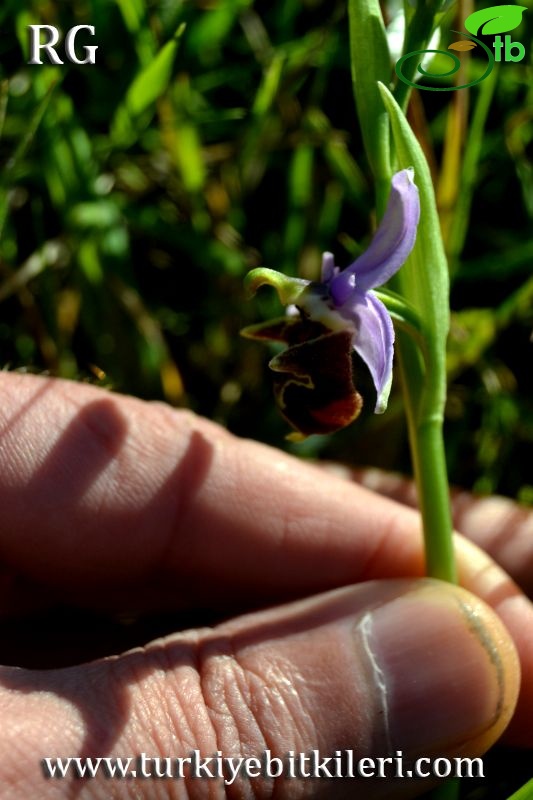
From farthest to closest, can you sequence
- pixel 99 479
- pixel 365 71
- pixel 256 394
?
1. pixel 256 394
2. pixel 99 479
3. pixel 365 71

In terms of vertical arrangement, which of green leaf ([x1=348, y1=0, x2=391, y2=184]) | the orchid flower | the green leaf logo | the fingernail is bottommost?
the fingernail

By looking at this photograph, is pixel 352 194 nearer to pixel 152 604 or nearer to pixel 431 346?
pixel 431 346

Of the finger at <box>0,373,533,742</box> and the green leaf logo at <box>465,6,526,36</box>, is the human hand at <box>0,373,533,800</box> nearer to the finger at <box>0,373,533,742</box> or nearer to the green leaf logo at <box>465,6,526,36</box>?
the finger at <box>0,373,533,742</box>

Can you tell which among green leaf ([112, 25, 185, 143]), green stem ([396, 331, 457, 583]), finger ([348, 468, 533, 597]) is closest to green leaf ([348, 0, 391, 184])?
green stem ([396, 331, 457, 583])

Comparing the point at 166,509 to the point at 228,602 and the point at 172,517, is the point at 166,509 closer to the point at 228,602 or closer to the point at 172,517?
the point at 172,517

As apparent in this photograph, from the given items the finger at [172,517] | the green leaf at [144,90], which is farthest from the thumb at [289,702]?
the green leaf at [144,90]

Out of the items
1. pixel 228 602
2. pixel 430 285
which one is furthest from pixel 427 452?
pixel 228 602

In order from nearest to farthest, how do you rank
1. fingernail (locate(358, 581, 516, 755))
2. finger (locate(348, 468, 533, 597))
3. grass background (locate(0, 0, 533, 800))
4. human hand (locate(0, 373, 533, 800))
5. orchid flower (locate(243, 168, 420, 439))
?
orchid flower (locate(243, 168, 420, 439))
human hand (locate(0, 373, 533, 800))
fingernail (locate(358, 581, 516, 755))
grass background (locate(0, 0, 533, 800))
finger (locate(348, 468, 533, 597))

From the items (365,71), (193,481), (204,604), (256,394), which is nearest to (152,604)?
(204,604)
